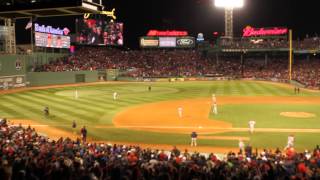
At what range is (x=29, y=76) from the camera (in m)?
66.9

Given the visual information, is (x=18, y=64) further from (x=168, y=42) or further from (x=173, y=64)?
(x=168, y=42)

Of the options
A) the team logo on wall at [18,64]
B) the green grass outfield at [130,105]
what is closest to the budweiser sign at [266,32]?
the green grass outfield at [130,105]

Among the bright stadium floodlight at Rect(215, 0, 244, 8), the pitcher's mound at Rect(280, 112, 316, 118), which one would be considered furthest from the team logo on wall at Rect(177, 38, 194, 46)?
the pitcher's mound at Rect(280, 112, 316, 118)

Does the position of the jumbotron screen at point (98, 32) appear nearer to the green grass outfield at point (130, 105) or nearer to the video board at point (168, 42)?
the video board at point (168, 42)

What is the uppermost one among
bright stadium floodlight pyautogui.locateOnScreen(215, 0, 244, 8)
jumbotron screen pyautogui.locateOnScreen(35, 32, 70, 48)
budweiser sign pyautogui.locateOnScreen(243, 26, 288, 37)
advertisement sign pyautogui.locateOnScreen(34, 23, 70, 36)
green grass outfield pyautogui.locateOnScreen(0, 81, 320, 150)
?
bright stadium floodlight pyautogui.locateOnScreen(215, 0, 244, 8)

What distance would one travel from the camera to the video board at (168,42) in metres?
95.6

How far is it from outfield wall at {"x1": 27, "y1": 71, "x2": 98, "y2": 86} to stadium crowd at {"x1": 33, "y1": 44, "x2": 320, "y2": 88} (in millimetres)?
1468


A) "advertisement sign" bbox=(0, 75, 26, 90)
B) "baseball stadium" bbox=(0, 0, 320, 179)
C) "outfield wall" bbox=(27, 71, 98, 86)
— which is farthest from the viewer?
"outfield wall" bbox=(27, 71, 98, 86)

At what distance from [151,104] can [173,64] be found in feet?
169

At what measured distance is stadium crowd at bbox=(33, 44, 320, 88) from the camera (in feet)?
255

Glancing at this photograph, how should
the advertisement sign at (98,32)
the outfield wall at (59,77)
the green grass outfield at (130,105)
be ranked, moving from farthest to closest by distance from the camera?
the advertisement sign at (98,32) → the outfield wall at (59,77) → the green grass outfield at (130,105)

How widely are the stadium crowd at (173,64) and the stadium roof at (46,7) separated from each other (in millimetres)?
66170

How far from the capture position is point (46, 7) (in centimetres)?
789

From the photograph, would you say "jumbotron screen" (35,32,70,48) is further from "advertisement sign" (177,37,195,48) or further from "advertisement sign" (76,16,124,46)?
"advertisement sign" (177,37,195,48)
